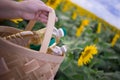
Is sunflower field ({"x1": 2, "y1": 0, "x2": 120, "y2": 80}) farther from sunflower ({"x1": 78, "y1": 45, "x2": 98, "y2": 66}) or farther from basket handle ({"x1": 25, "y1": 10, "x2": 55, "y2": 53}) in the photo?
basket handle ({"x1": 25, "y1": 10, "x2": 55, "y2": 53})

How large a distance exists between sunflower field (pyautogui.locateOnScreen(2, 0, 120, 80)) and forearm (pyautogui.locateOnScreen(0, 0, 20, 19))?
A: 47cm

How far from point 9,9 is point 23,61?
14cm

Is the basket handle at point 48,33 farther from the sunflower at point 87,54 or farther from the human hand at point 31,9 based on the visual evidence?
the sunflower at point 87,54

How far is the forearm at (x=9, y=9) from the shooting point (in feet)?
Result: 3.03

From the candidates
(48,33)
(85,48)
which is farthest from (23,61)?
→ (85,48)

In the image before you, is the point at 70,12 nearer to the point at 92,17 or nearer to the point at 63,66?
the point at 92,17

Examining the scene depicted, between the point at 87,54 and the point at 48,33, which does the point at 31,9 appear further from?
the point at 87,54

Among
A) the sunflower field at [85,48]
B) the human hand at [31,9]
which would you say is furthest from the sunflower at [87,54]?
the human hand at [31,9]

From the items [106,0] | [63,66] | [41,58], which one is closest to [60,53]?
[41,58]

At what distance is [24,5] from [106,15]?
2431mm

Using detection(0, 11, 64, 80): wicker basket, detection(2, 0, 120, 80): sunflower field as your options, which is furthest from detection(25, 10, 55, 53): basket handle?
detection(2, 0, 120, 80): sunflower field

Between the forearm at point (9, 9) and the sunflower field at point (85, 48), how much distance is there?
47cm

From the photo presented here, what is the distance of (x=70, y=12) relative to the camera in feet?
11.2

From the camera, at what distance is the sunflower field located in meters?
1.60
